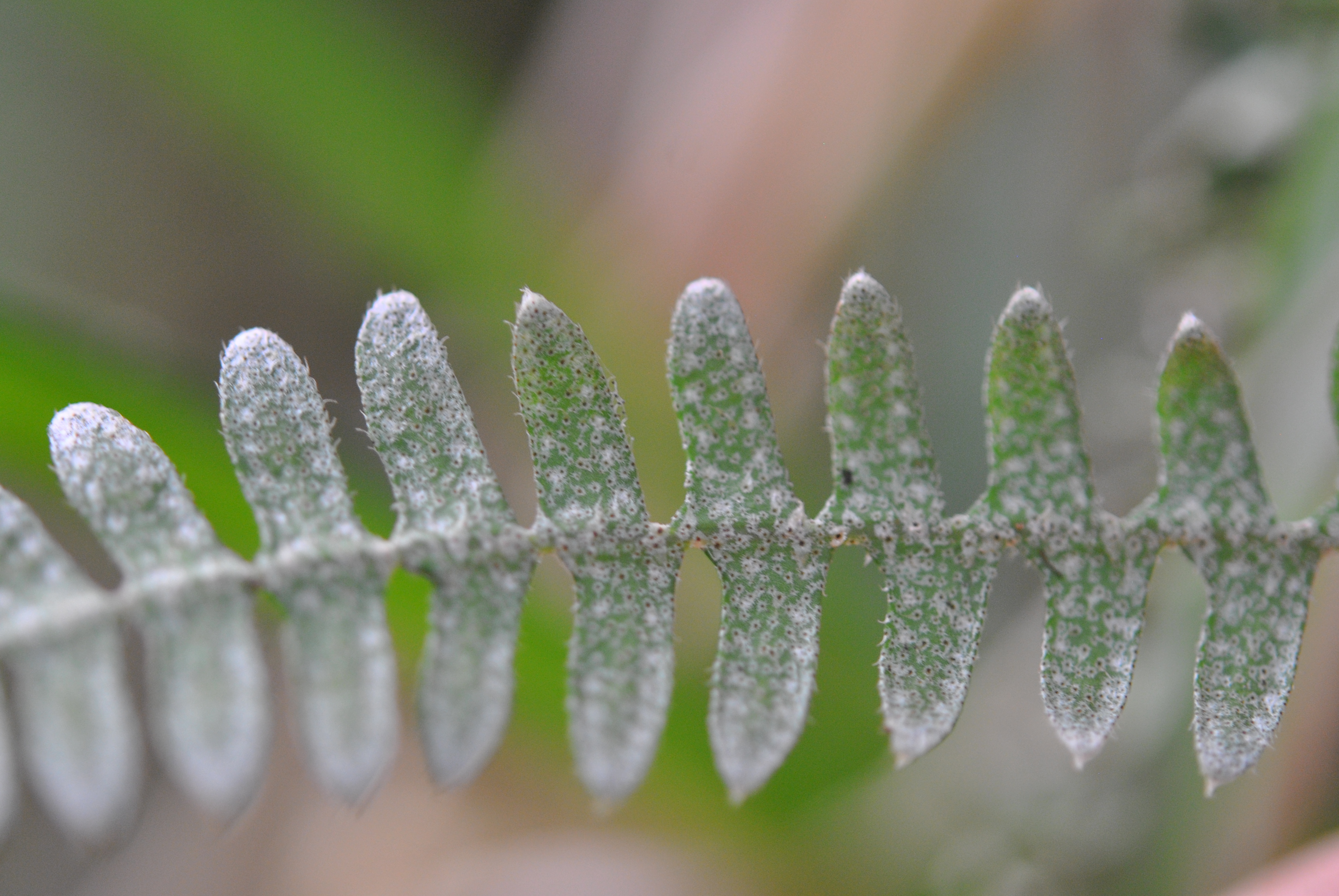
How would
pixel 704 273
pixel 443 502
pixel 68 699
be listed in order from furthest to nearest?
pixel 704 273
pixel 443 502
pixel 68 699

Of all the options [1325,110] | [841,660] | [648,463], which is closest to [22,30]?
[648,463]

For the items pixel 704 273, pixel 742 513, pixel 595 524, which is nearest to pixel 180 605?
pixel 595 524

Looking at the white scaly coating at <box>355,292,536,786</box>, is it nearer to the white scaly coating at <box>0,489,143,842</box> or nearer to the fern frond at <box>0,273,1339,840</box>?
the fern frond at <box>0,273,1339,840</box>

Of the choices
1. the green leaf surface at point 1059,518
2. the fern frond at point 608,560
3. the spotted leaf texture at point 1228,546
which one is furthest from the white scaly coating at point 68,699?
the spotted leaf texture at point 1228,546

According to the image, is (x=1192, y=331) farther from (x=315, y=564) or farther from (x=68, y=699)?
(x=68, y=699)

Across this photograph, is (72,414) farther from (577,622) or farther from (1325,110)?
(1325,110)
